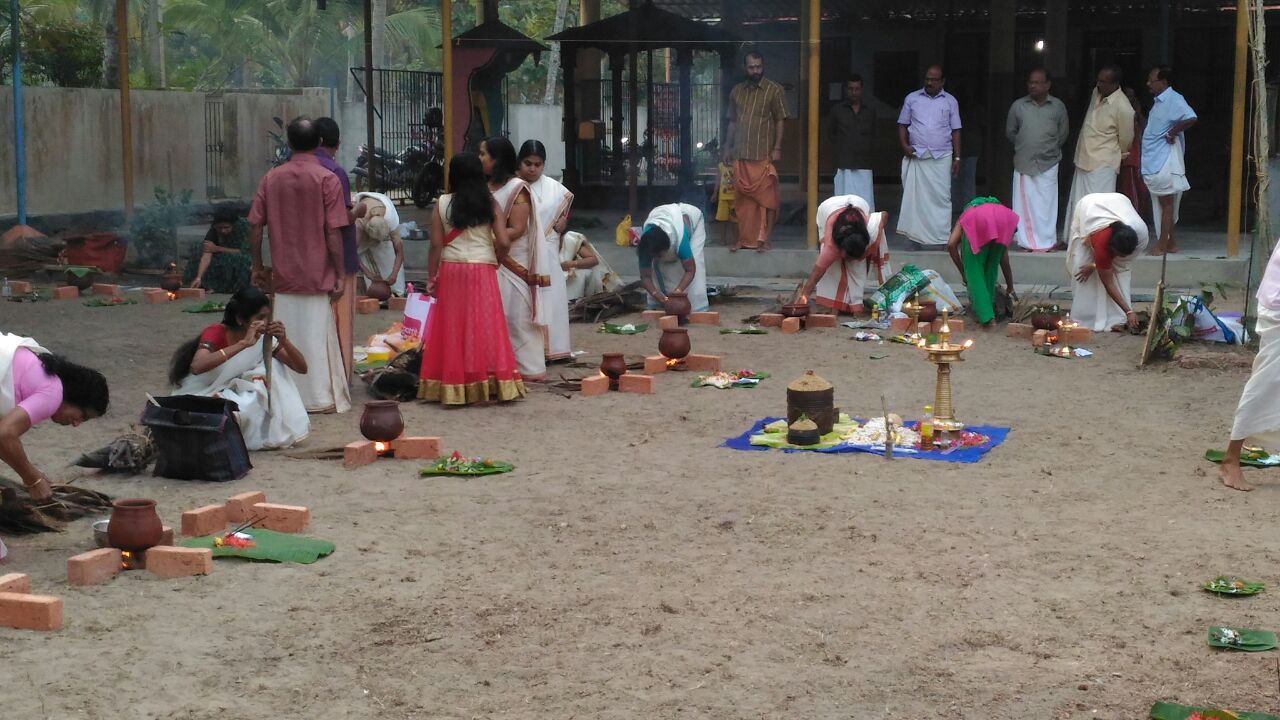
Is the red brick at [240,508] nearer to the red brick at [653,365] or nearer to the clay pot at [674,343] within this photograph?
the red brick at [653,365]

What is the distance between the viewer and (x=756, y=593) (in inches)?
205

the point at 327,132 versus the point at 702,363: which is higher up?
the point at 327,132

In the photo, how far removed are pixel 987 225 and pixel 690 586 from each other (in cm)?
630

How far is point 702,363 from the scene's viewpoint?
9789 mm

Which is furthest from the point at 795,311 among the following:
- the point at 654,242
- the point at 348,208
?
the point at 348,208

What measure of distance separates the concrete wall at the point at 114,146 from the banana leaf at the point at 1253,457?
46.1 ft

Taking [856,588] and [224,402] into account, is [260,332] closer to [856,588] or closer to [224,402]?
[224,402]

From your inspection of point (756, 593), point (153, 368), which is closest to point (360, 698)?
point (756, 593)

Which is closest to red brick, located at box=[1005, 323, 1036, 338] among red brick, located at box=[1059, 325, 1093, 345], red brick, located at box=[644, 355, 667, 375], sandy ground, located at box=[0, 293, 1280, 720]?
red brick, located at box=[1059, 325, 1093, 345]

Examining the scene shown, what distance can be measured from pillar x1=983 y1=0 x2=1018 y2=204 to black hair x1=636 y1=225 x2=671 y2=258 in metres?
6.83

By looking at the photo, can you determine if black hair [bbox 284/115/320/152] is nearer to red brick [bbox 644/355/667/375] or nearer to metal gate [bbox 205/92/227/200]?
red brick [bbox 644/355/667/375]

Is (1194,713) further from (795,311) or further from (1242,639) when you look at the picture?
(795,311)

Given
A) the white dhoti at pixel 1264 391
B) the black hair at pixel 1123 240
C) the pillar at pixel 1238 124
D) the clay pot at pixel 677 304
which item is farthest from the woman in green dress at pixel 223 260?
the white dhoti at pixel 1264 391

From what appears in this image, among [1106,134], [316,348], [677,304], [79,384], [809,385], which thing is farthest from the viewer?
[1106,134]
